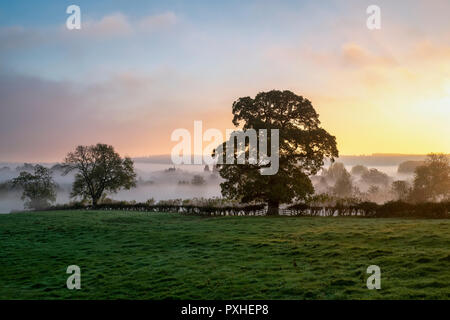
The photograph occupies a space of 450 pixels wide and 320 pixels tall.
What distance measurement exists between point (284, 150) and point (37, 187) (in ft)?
234

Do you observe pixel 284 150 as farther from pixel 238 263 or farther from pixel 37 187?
pixel 37 187

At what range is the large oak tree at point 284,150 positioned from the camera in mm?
43500

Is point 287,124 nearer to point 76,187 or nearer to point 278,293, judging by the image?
point 278,293

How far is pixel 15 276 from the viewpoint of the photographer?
19.6m

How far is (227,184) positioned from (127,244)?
816 inches

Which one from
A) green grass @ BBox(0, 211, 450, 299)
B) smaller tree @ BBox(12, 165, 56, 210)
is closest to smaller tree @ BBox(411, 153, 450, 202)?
green grass @ BBox(0, 211, 450, 299)

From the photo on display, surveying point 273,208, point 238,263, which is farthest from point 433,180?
point 238,263

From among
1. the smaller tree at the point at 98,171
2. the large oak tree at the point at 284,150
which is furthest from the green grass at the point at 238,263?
the smaller tree at the point at 98,171

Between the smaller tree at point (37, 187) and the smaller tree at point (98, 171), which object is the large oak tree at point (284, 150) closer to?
the smaller tree at point (98, 171)

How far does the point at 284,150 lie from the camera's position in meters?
44.5

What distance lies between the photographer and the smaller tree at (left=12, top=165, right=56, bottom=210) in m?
88.4

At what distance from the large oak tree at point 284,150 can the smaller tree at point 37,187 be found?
62.8m
